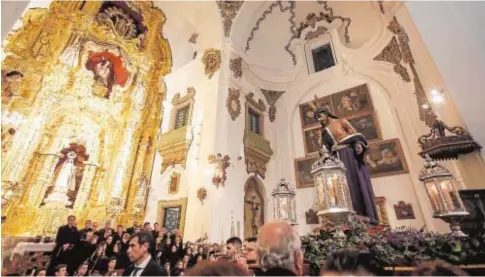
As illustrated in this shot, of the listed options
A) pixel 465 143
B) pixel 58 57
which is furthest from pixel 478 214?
pixel 58 57

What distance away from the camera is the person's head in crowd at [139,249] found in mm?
2166

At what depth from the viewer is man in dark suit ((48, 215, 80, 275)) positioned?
15.8 feet

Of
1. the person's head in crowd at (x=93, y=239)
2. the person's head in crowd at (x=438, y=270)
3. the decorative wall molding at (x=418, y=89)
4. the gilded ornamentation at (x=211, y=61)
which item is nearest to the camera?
the person's head in crowd at (x=438, y=270)

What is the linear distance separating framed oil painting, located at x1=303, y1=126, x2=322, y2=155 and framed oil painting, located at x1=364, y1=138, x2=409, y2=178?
78.0 inches

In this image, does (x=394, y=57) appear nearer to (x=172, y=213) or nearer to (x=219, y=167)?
(x=219, y=167)

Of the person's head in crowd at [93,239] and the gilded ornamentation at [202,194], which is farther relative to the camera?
the gilded ornamentation at [202,194]

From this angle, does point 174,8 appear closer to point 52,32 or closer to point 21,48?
point 52,32

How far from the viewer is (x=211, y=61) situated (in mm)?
9750

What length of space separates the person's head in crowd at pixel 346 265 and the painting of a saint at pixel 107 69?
9.79 m

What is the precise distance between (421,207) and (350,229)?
4.87m

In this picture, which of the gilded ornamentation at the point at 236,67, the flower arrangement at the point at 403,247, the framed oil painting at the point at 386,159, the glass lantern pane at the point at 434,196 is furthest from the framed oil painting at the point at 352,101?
the flower arrangement at the point at 403,247

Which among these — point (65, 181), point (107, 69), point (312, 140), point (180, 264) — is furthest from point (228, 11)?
point (180, 264)

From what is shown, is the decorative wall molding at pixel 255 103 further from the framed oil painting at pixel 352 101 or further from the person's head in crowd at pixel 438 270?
the person's head in crowd at pixel 438 270

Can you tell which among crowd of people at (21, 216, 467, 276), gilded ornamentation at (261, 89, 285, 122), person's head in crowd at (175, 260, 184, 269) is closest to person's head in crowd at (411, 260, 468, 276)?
crowd of people at (21, 216, 467, 276)
